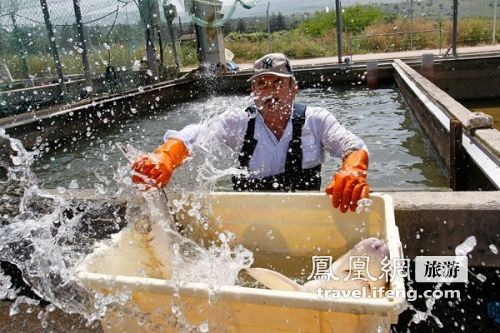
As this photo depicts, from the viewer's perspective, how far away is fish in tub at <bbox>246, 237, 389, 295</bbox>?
2.02 metres

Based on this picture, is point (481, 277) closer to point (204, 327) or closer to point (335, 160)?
point (204, 327)

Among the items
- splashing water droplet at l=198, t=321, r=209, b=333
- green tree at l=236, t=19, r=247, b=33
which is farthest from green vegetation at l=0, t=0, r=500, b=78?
splashing water droplet at l=198, t=321, r=209, b=333

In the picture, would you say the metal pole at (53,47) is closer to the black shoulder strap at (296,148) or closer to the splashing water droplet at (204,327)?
the black shoulder strap at (296,148)

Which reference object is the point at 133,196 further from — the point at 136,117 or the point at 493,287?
the point at 136,117

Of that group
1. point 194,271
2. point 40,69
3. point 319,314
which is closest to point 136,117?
point 40,69

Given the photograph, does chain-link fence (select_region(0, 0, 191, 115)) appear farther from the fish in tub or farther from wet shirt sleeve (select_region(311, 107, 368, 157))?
the fish in tub

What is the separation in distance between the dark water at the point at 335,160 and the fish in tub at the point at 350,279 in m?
1.80

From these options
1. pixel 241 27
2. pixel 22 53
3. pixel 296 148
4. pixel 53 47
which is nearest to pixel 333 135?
pixel 296 148

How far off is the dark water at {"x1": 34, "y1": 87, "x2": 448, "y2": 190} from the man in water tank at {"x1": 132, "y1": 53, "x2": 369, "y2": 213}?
2.14 ft

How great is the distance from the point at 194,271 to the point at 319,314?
2.88ft

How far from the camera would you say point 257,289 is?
1716mm

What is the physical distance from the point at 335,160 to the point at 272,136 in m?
3.92

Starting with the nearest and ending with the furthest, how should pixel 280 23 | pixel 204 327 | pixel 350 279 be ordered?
pixel 204 327, pixel 350 279, pixel 280 23

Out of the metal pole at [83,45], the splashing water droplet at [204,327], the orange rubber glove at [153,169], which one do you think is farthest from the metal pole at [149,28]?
the splashing water droplet at [204,327]
